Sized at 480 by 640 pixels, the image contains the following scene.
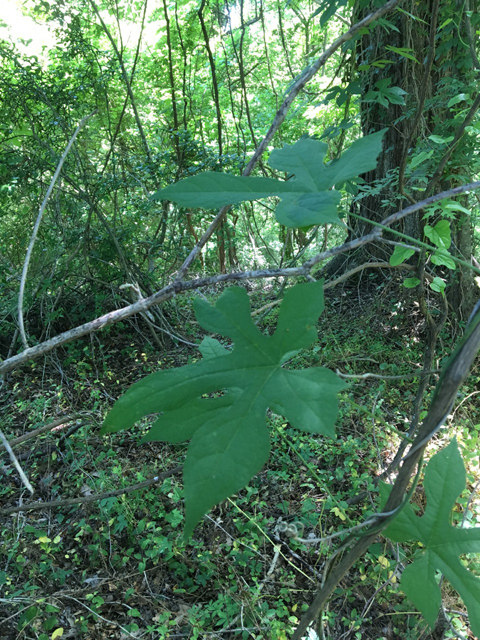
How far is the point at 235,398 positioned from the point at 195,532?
5.68 feet

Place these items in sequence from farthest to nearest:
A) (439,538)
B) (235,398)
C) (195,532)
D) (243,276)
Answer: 1. (195,532)
2. (243,276)
3. (439,538)
4. (235,398)

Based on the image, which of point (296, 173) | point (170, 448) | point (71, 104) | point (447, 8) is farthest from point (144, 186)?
point (296, 173)

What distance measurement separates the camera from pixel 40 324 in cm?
352

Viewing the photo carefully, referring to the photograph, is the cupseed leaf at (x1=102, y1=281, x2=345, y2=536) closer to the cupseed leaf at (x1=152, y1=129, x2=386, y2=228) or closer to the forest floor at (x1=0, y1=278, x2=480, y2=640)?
the cupseed leaf at (x1=152, y1=129, x2=386, y2=228)

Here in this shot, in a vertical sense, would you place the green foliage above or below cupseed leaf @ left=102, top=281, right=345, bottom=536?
above

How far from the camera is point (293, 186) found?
1.78 ft

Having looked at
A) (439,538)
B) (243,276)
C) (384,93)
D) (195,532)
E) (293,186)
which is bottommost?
(195,532)

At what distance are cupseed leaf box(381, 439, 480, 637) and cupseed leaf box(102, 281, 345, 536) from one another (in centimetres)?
29

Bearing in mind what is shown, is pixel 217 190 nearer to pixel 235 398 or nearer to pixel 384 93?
pixel 235 398

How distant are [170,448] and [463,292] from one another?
7.23 feet

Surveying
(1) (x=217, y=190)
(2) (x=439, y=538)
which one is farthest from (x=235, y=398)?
(2) (x=439, y=538)

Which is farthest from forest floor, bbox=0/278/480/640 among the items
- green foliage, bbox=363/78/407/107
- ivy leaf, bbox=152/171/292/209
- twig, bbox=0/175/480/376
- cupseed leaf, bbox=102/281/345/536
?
green foliage, bbox=363/78/407/107

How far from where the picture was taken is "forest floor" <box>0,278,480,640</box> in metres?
1.58

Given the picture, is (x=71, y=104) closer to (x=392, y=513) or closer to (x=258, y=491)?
(x=258, y=491)
